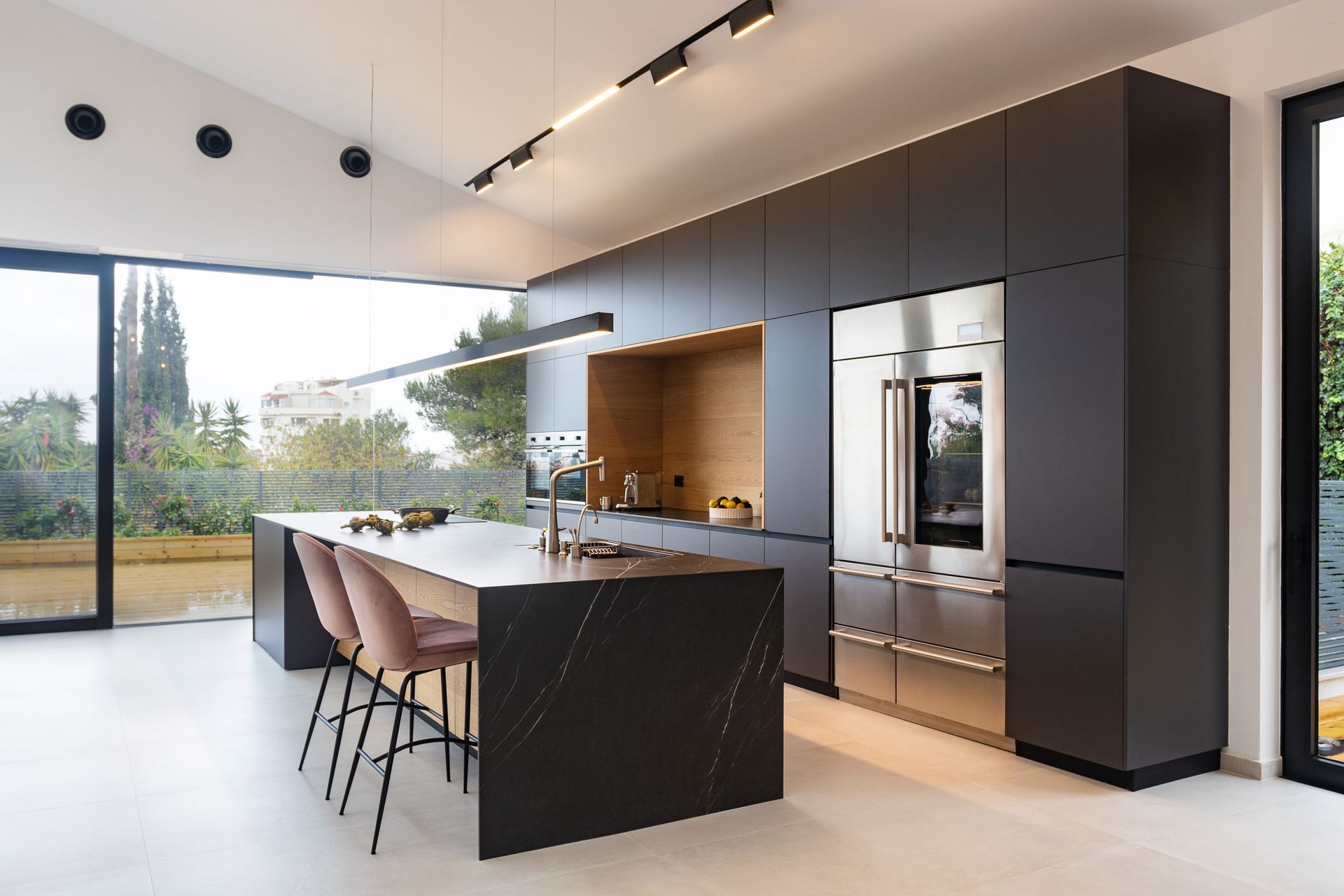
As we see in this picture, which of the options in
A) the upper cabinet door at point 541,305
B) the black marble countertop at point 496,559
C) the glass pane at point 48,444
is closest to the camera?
the black marble countertop at point 496,559

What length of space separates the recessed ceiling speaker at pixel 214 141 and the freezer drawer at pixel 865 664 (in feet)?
17.9

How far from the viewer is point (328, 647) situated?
216 inches

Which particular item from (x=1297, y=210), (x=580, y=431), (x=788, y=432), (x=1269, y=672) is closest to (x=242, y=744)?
(x=788, y=432)

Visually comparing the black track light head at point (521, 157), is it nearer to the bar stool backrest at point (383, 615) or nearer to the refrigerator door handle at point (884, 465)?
the refrigerator door handle at point (884, 465)

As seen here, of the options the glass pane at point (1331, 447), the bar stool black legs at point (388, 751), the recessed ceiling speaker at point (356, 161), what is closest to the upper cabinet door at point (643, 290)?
the recessed ceiling speaker at point (356, 161)

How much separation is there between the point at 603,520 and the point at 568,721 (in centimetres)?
404

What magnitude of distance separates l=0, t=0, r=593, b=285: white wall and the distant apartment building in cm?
93

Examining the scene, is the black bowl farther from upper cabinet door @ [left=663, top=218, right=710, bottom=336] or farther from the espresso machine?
upper cabinet door @ [left=663, top=218, right=710, bottom=336]

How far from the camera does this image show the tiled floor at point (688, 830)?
2686mm

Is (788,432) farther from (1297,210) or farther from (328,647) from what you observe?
(328,647)

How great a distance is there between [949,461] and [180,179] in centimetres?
570

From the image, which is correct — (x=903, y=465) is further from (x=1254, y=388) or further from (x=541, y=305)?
(x=541, y=305)

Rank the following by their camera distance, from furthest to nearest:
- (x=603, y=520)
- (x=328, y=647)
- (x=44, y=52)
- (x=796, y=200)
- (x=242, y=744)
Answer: (x=603, y=520)
(x=44, y=52)
(x=328, y=647)
(x=796, y=200)
(x=242, y=744)

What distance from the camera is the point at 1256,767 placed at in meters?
3.57
